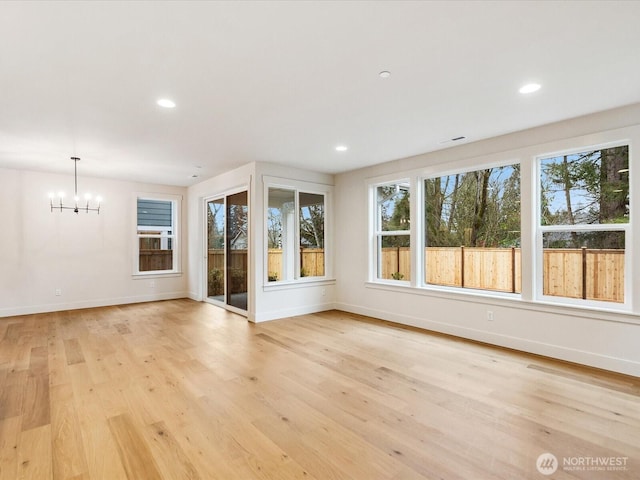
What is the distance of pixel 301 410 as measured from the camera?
98.8 inches

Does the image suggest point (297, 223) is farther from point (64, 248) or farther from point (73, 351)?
point (64, 248)

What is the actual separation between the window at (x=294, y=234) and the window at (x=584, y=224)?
136 inches

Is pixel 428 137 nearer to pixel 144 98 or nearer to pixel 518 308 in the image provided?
pixel 518 308

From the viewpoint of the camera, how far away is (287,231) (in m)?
5.82

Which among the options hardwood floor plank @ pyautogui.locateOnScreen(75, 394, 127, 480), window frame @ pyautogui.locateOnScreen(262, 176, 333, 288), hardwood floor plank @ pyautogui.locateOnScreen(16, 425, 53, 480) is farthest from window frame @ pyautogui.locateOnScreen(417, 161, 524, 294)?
hardwood floor plank @ pyautogui.locateOnScreen(16, 425, 53, 480)

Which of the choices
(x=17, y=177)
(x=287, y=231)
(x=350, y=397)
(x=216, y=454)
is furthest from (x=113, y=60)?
(x=17, y=177)

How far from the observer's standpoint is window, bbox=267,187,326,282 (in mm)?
5590

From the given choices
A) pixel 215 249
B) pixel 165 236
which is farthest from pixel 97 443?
pixel 165 236

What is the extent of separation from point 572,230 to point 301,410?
3349 mm

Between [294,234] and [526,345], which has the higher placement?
[294,234]

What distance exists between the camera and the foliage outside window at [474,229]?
4164 millimetres

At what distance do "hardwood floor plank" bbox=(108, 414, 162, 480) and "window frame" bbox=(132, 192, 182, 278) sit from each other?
5243mm

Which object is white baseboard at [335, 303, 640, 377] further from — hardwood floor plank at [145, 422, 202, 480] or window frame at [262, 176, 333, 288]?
hardwood floor plank at [145, 422, 202, 480]

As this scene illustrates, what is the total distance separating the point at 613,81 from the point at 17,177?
27.0 feet
